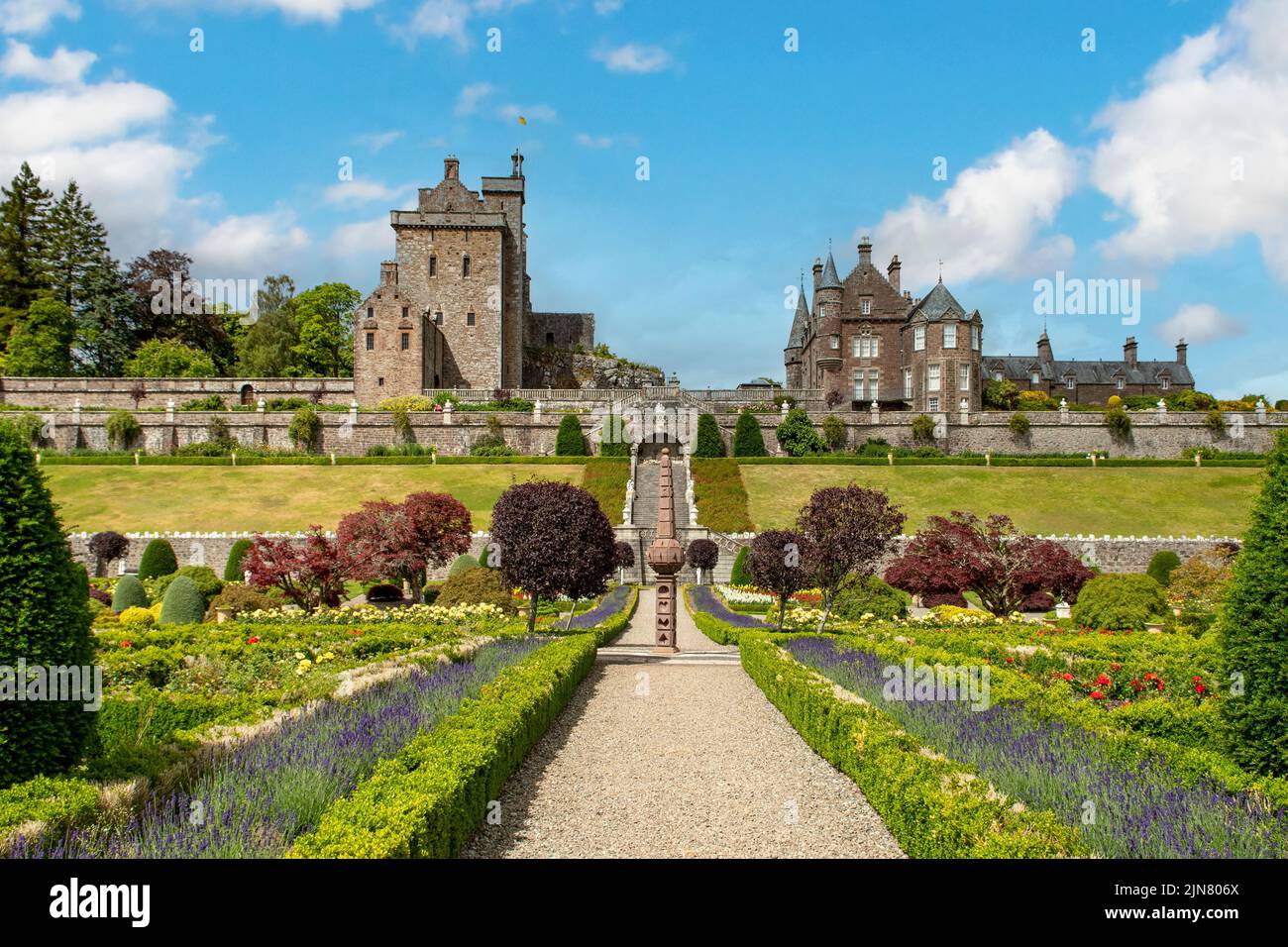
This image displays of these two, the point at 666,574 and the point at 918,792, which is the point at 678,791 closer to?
the point at 918,792

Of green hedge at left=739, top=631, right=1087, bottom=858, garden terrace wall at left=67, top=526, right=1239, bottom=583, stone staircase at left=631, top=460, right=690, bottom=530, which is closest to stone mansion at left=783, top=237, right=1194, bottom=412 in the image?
stone staircase at left=631, top=460, right=690, bottom=530

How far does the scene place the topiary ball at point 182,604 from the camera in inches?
869

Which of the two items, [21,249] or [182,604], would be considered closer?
[182,604]

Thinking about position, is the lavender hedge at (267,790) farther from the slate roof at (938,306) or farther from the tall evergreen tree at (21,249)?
the tall evergreen tree at (21,249)

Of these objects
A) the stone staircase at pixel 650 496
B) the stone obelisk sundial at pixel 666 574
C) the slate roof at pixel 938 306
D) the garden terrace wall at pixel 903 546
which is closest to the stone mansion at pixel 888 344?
the slate roof at pixel 938 306

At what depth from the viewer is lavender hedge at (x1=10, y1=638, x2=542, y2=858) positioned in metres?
5.21

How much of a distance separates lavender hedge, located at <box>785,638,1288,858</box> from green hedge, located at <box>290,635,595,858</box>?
4006 millimetres

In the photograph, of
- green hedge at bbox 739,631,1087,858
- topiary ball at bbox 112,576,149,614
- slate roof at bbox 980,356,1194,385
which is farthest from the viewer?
slate roof at bbox 980,356,1194,385

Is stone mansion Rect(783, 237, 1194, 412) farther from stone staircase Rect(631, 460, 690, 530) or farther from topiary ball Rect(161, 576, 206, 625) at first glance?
topiary ball Rect(161, 576, 206, 625)

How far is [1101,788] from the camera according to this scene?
6418 millimetres

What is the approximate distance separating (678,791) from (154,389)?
6367 centimetres

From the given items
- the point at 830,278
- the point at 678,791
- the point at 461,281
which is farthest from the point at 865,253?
the point at 678,791
